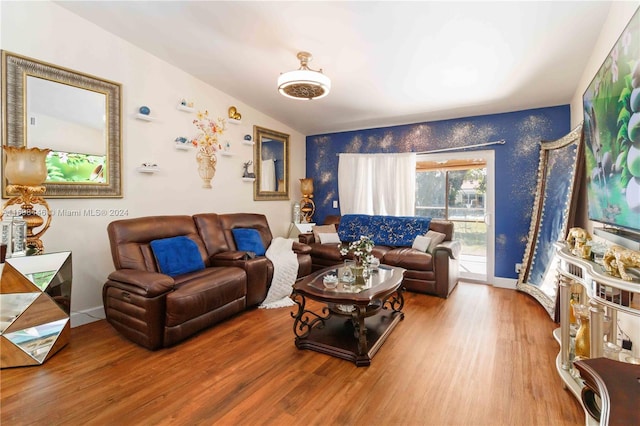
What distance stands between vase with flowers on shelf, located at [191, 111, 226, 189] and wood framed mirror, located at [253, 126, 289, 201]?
2.37ft

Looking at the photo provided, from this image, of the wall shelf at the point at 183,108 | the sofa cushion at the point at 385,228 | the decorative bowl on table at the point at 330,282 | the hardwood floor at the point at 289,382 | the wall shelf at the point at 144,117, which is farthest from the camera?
the sofa cushion at the point at 385,228

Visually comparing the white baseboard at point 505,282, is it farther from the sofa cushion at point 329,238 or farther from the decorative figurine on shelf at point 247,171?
the decorative figurine on shelf at point 247,171

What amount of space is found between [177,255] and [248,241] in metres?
0.97

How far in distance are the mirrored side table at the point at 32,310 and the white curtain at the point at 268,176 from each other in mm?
2979

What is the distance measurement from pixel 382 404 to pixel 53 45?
4035mm

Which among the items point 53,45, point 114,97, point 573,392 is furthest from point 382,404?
point 53,45

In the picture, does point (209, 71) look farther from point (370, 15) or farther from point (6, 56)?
point (370, 15)

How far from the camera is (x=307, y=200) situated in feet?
18.8

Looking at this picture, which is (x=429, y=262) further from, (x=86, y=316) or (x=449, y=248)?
(x=86, y=316)

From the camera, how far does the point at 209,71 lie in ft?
12.4

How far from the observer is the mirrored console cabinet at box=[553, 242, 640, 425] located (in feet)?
3.34

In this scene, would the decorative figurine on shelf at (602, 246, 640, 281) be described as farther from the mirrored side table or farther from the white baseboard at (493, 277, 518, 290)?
the mirrored side table

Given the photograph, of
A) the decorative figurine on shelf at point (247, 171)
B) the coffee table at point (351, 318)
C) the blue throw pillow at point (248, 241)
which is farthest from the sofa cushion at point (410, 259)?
the decorative figurine on shelf at point (247, 171)

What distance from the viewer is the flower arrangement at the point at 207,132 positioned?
4.04 m
